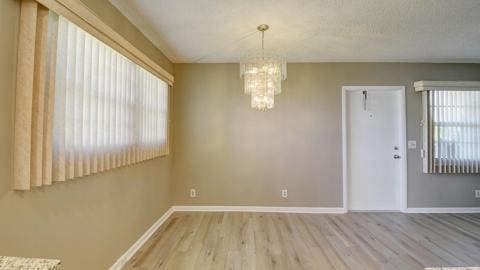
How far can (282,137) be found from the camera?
13.2 feet

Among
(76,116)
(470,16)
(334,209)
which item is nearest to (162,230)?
(76,116)

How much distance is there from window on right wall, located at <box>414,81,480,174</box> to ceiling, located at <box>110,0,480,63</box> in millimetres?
512

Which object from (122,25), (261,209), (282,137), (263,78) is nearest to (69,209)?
(122,25)

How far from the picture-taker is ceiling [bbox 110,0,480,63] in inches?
90.4

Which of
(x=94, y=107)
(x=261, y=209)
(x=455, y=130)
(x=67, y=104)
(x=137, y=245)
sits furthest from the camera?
(x=261, y=209)

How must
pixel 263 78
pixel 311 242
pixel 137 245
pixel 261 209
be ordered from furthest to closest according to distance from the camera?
pixel 261 209 < pixel 311 242 < pixel 137 245 < pixel 263 78

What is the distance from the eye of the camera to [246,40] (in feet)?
10.2

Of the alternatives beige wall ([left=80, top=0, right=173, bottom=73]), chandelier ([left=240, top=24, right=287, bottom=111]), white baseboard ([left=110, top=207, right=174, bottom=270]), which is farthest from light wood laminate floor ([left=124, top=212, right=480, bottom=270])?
beige wall ([left=80, top=0, right=173, bottom=73])

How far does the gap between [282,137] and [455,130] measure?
2.81 meters

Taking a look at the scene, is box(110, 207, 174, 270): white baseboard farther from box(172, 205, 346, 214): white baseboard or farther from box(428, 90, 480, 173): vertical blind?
box(428, 90, 480, 173): vertical blind

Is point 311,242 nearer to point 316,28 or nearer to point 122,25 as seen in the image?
point 316,28

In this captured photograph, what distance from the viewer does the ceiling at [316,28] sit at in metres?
2.29

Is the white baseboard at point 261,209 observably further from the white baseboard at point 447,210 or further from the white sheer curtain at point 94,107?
the white sheer curtain at point 94,107

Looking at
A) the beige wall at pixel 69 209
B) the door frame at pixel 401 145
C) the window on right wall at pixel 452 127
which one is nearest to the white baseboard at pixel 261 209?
the door frame at pixel 401 145
